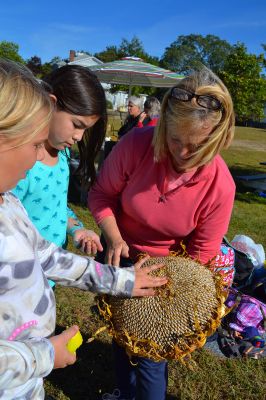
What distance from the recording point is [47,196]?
217 cm

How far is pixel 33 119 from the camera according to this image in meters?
1.30

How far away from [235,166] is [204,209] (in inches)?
444

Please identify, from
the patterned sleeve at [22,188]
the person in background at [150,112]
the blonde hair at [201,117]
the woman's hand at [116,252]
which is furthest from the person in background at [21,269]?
the person in background at [150,112]

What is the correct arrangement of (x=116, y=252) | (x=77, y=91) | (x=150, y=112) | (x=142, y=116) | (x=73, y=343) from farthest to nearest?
1. (x=142, y=116)
2. (x=150, y=112)
3. (x=77, y=91)
4. (x=116, y=252)
5. (x=73, y=343)

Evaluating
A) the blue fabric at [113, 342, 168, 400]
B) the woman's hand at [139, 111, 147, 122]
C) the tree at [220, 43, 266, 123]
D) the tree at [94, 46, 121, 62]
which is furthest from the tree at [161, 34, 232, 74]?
the blue fabric at [113, 342, 168, 400]

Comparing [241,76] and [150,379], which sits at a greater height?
[241,76]

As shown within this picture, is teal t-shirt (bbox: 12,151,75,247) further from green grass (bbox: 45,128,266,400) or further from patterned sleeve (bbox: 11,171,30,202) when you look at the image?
green grass (bbox: 45,128,266,400)

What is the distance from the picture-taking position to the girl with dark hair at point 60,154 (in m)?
2.10

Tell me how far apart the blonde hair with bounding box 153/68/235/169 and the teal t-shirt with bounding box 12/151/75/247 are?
63 cm

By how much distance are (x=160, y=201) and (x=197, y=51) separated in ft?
312

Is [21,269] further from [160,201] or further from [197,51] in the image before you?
[197,51]

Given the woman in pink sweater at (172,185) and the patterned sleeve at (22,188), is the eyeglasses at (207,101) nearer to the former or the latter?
the woman in pink sweater at (172,185)

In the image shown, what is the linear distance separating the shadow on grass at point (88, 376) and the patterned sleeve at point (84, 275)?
1338 millimetres

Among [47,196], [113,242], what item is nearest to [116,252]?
[113,242]
